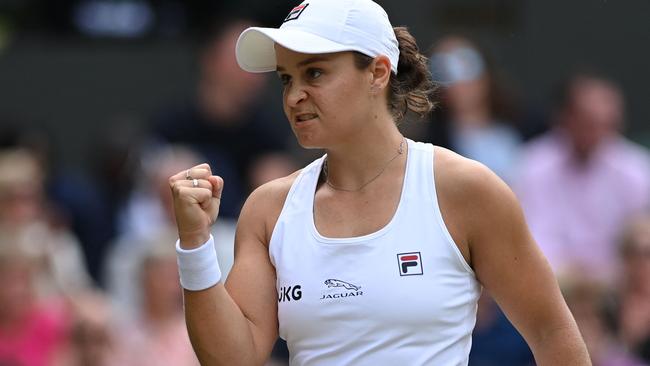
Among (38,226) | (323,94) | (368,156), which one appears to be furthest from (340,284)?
(38,226)

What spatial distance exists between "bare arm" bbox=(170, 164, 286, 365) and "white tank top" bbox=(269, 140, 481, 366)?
0.29 feet

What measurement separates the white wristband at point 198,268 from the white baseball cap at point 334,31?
557 mm

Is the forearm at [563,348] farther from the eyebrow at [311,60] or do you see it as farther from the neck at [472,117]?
the neck at [472,117]

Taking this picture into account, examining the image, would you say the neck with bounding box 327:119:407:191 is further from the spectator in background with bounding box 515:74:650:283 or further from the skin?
the spectator in background with bounding box 515:74:650:283

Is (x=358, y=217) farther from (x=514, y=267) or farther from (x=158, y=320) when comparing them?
(x=158, y=320)

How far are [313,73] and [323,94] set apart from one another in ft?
0.22

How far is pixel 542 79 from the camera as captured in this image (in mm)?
8930

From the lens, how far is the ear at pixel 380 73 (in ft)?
11.8

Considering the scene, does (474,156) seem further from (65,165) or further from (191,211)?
(191,211)

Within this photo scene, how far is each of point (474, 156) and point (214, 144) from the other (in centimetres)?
138

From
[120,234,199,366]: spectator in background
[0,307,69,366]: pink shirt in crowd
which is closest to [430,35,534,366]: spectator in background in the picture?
[120,234,199,366]: spectator in background

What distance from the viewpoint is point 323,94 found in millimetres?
3523

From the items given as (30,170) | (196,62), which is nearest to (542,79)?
(196,62)

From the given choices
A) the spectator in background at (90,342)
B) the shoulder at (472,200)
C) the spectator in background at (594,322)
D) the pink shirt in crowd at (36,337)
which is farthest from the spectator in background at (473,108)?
the shoulder at (472,200)
